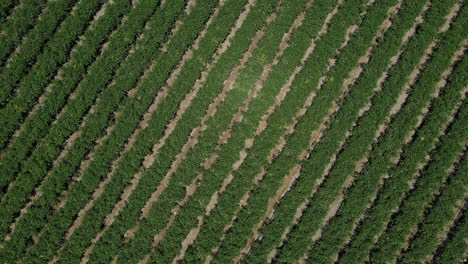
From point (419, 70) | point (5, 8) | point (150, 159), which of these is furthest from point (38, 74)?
point (419, 70)

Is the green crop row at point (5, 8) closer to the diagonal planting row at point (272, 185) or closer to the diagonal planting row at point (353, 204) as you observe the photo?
the diagonal planting row at point (272, 185)

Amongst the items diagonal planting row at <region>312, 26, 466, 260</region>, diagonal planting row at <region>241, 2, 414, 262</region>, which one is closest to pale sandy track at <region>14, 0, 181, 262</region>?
diagonal planting row at <region>241, 2, 414, 262</region>

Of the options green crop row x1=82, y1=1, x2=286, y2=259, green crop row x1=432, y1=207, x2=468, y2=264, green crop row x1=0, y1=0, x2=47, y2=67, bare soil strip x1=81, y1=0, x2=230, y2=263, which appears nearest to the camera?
green crop row x1=432, y1=207, x2=468, y2=264

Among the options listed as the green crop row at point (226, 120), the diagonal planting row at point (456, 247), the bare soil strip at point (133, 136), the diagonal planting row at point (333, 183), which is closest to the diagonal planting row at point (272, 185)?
the diagonal planting row at point (333, 183)

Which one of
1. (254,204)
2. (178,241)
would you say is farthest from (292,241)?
(178,241)

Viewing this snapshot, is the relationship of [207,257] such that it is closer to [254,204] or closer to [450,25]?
[254,204]

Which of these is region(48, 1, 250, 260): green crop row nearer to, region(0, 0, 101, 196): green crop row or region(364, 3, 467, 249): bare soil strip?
region(0, 0, 101, 196): green crop row
